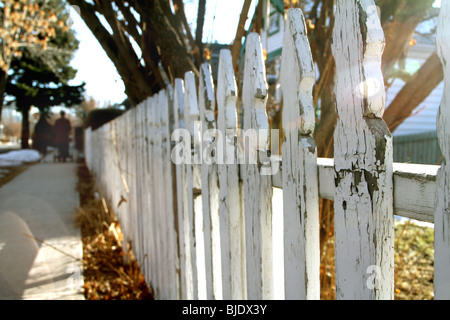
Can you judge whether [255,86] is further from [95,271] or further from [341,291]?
[95,271]

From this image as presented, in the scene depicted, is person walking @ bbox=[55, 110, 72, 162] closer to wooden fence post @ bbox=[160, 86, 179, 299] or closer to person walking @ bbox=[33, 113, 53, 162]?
person walking @ bbox=[33, 113, 53, 162]

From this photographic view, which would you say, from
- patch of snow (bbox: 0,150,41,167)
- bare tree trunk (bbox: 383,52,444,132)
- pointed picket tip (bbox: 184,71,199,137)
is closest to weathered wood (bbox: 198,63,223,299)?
pointed picket tip (bbox: 184,71,199,137)

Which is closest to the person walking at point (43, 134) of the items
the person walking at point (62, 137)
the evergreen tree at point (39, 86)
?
the evergreen tree at point (39, 86)

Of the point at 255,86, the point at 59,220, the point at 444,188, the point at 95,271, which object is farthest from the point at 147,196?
the point at 59,220

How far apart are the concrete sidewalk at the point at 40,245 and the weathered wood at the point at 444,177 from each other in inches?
102

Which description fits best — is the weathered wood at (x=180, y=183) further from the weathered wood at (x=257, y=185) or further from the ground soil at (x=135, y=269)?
the ground soil at (x=135, y=269)

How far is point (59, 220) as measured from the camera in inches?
187

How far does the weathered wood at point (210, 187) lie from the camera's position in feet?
4.93

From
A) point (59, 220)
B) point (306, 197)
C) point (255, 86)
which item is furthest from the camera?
point (59, 220)

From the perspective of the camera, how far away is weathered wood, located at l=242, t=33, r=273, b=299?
3.70ft

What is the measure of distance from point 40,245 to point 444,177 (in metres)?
4.01

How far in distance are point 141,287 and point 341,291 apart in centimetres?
252

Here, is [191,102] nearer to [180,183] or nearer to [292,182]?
[180,183]

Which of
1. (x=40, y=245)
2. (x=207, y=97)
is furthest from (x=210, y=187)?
(x=40, y=245)
